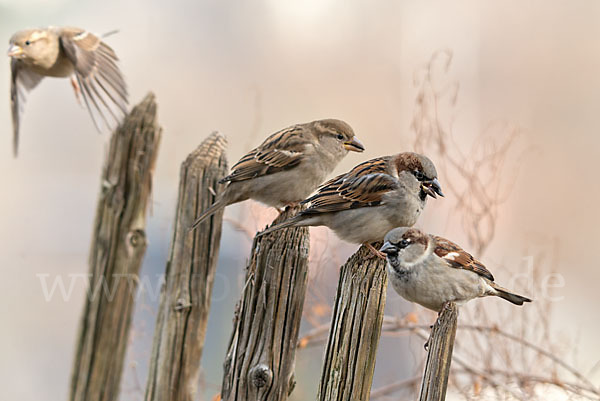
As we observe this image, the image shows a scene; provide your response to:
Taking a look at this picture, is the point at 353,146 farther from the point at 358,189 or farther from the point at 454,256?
the point at 454,256

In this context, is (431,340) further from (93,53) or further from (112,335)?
(93,53)

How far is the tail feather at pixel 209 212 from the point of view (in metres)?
2.30

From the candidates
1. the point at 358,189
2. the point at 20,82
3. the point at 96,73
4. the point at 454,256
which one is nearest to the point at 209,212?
the point at 358,189

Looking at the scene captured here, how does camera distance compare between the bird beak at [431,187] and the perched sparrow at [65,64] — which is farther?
the perched sparrow at [65,64]

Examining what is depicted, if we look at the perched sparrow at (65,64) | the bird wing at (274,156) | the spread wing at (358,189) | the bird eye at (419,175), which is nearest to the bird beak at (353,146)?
the bird wing at (274,156)

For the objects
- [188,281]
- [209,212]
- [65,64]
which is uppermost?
[65,64]

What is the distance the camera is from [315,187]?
2656 mm

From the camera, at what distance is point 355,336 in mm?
1715

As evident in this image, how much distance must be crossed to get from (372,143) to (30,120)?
2467 mm

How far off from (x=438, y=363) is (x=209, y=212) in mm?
1030

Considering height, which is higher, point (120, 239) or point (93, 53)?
point (93, 53)

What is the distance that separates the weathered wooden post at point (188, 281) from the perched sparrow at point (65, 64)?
783 millimetres

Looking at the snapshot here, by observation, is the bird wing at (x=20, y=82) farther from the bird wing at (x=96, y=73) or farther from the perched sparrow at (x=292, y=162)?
the perched sparrow at (x=292, y=162)

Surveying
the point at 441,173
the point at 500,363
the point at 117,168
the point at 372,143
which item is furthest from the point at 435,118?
the point at 117,168
